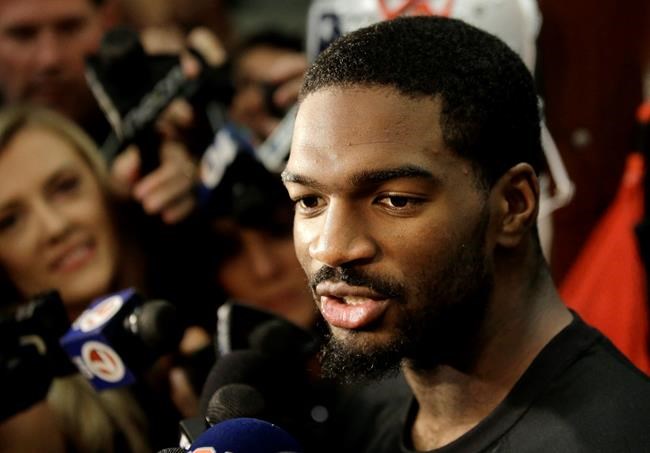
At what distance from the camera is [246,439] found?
1062 mm

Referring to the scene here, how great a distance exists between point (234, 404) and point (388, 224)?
335 millimetres

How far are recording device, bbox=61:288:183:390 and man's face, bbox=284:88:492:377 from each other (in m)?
0.34

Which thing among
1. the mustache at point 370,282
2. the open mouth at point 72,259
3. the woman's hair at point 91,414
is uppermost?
the mustache at point 370,282

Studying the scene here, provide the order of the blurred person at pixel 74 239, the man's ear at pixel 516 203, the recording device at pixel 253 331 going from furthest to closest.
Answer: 1. the blurred person at pixel 74 239
2. the recording device at pixel 253 331
3. the man's ear at pixel 516 203

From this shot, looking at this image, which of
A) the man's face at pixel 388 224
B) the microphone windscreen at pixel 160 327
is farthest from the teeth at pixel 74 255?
the man's face at pixel 388 224

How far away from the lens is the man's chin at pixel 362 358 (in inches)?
47.9

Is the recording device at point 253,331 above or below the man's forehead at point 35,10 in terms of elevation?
below

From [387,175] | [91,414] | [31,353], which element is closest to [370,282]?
[387,175]

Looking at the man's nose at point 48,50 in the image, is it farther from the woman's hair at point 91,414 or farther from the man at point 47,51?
the woman's hair at point 91,414

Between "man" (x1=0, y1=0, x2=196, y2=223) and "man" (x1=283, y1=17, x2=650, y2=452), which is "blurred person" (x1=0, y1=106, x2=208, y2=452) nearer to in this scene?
"man" (x1=0, y1=0, x2=196, y2=223)

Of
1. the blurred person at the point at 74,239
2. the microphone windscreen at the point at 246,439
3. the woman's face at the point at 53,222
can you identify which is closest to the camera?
the microphone windscreen at the point at 246,439

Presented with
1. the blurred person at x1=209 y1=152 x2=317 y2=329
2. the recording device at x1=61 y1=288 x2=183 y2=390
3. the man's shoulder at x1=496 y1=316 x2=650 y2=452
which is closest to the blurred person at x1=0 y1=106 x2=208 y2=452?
the blurred person at x1=209 y1=152 x2=317 y2=329

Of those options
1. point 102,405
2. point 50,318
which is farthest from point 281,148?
point 50,318

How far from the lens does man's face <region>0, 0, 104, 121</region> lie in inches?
115
